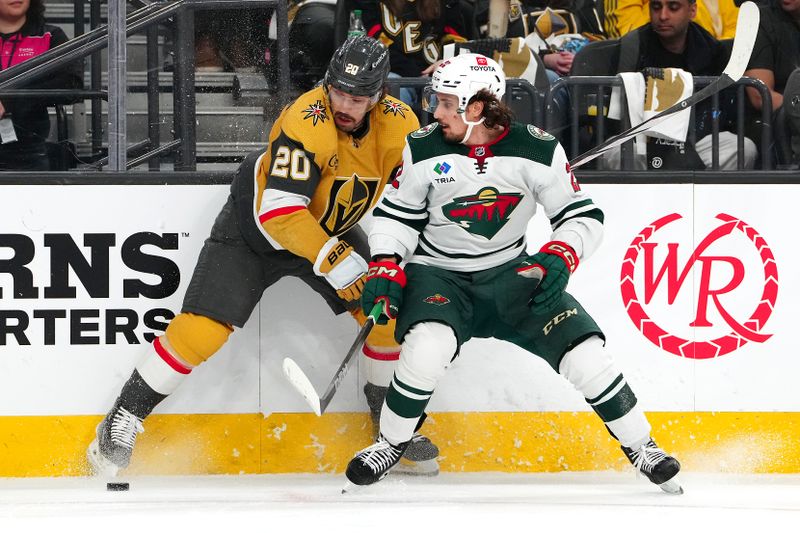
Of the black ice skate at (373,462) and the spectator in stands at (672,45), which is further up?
the spectator in stands at (672,45)

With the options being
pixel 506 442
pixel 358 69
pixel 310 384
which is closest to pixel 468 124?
pixel 358 69

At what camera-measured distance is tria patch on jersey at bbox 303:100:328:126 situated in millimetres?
3410

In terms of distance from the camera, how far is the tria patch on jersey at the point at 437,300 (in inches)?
129

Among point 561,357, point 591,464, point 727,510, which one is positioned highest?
point 561,357

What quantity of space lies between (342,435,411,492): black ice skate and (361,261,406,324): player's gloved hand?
353 mm

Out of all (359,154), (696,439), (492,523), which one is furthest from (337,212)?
(696,439)

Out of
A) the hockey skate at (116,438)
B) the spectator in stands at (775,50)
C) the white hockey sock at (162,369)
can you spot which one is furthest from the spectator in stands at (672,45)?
the hockey skate at (116,438)

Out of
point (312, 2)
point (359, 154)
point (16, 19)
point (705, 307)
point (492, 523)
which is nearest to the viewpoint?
point (492, 523)

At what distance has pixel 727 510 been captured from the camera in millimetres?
3176

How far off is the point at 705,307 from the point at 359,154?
1203 mm

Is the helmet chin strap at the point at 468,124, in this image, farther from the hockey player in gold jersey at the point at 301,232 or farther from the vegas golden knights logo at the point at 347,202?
the vegas golden knights logo at the point at 347,202

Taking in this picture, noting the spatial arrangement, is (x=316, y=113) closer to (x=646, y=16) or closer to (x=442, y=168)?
(x=442, y=168)

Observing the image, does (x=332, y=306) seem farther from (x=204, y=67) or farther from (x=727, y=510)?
(x=727, y=510)

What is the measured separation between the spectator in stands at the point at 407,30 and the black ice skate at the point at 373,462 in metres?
1.60
